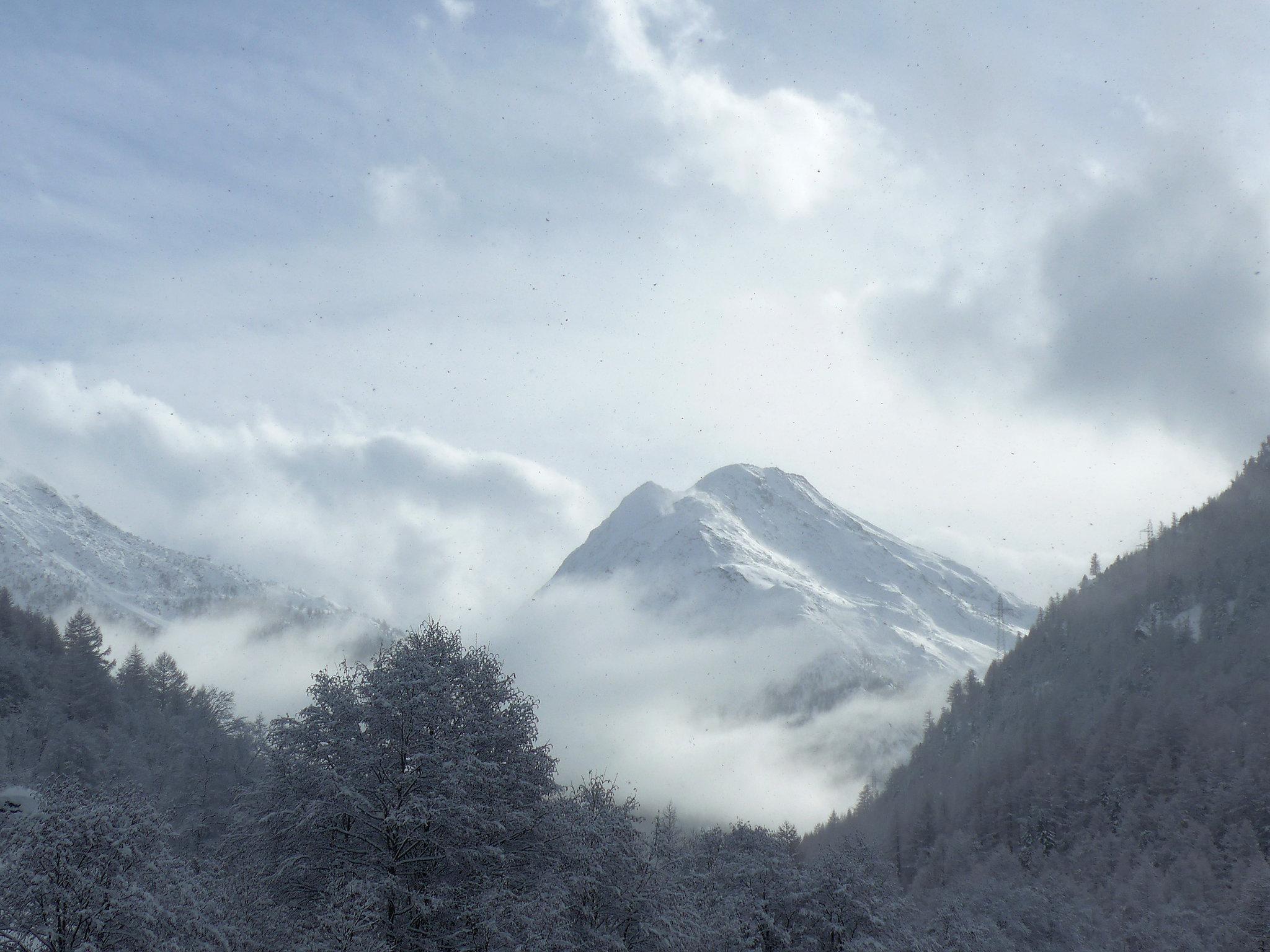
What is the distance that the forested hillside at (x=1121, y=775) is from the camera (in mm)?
71562

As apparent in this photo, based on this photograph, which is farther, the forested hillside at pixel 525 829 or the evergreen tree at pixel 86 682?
the evergreen tree at pixel 86 682

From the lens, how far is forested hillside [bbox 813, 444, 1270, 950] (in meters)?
71.6

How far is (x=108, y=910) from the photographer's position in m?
19.2

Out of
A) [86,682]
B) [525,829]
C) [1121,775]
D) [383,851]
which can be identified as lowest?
[86,682]

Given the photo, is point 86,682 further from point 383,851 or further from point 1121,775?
point 1121,775

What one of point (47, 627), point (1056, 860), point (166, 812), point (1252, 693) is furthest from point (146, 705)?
point (1252, 693)

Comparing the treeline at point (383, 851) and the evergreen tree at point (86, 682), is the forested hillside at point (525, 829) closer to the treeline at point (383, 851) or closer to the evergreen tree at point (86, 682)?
the treeline at point (383, 851)

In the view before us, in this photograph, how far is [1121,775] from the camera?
125 meters

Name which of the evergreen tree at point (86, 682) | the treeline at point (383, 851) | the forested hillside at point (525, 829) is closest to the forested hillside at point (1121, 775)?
the forested hillside at point (525, 829)

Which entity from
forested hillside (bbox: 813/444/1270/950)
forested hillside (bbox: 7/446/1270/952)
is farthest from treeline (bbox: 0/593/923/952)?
forested hillside (bbox: 813/444/1270/950)

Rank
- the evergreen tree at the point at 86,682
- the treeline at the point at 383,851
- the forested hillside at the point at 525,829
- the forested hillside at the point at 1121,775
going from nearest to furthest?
1. the treeline at the point at 383,851
2. the forested hillside at the point at 525,829
3. the forested hillside at the point at 1121,775
4. the evergreen tree at the point at 86,682

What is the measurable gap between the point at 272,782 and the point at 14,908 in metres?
9.00

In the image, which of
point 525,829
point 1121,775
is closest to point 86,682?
point 525,829

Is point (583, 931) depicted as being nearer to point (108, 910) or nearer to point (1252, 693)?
point (108, 910)
